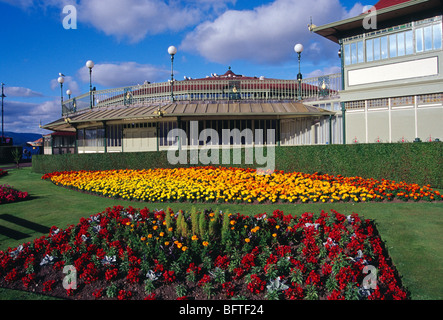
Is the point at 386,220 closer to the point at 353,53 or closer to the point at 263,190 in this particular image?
the point at 263,190

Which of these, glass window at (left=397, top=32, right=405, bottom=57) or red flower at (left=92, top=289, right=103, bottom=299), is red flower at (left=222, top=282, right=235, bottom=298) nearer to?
red flower at (left=92, top=289, right=103, bottom=299)

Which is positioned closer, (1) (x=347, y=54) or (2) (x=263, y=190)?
(2) (x=263, y=190)

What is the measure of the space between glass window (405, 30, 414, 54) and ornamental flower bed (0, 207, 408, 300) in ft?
36.1

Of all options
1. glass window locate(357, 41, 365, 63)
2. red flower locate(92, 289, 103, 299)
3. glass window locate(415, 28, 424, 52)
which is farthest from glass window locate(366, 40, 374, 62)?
red flower locate(92, 289, 103, 299)

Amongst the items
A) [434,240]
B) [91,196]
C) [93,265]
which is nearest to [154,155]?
[91,196]

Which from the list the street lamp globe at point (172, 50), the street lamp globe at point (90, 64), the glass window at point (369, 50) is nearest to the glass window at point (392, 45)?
the glass window at point (369, 50)

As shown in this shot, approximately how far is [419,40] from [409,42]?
1.23 ft

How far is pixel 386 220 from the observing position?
269 inches

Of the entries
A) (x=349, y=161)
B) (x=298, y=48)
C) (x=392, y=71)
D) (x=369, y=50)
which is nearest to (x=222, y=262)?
(x=349, y=161)

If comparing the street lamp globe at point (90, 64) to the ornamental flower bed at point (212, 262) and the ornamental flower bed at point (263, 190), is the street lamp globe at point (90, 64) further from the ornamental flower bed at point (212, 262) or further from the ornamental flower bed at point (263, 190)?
the ornamental flower bed at point (212, 262)

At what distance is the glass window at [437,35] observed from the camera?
→ 1312cm

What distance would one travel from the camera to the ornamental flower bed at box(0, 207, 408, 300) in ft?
14.1
